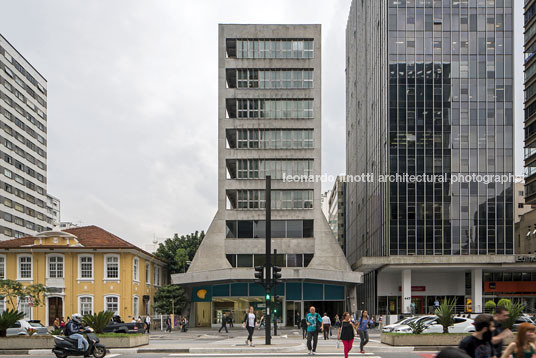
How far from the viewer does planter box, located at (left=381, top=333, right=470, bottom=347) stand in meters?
25.8

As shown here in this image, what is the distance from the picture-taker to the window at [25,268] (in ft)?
168

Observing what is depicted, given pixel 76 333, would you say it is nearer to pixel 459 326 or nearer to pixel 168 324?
pixel 459 326

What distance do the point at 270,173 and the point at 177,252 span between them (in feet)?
41.8

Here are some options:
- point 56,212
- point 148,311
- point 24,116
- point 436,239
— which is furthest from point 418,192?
point 56,212

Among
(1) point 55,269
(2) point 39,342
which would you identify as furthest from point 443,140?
(2) point 39,342

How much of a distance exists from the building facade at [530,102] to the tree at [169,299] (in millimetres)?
40472

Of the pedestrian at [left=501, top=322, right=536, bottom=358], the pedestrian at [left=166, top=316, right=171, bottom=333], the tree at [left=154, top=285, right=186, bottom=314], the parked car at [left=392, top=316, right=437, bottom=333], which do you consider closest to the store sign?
the parked car at [left=392, top=316, right=437, bottom=333]

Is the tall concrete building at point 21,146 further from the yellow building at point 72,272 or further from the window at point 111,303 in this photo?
the window at point 111,303

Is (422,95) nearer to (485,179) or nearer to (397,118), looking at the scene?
(397,118)

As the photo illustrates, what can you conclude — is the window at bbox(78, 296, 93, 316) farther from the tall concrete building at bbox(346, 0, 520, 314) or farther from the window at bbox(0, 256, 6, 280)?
the tall concrete building at bbox(346, 0, 520, 314)

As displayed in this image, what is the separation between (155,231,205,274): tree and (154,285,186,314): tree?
23.4 ft

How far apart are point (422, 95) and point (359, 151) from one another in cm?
2825

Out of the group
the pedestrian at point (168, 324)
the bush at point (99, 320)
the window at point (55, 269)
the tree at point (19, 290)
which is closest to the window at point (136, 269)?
the pedestrian at point (168, 324)

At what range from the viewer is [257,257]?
5912cm
